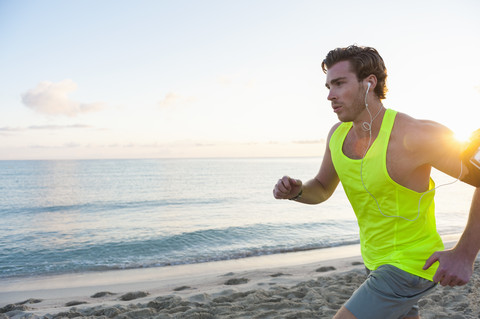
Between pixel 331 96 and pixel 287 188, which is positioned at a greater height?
pixel 331 96

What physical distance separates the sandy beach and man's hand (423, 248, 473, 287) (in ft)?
10.1

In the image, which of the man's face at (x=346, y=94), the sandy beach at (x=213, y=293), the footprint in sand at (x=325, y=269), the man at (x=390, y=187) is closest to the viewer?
the man at (x=390, y=187)

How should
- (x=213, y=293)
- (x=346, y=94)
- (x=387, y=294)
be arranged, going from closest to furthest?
(x=387, y=294)
(x=346, y=94)
(x=213, y=293)

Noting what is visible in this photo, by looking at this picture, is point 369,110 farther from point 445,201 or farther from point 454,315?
point 445,201

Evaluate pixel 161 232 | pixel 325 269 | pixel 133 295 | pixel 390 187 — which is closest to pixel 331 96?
pixel 390 187

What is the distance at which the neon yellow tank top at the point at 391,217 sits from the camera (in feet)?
7.06

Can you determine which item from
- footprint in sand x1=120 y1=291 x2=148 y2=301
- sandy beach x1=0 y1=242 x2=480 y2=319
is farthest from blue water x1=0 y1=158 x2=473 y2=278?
footprint in sand x1=120 y1=291 x2=148 y2=301

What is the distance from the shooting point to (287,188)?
2547 millimetres

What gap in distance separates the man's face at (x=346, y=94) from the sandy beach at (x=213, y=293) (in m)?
3.18

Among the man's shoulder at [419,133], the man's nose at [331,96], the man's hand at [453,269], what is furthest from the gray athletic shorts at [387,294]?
the man's nose at [331,96]

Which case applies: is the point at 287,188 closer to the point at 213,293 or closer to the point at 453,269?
the point at 453,269

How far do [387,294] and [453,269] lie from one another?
379mm

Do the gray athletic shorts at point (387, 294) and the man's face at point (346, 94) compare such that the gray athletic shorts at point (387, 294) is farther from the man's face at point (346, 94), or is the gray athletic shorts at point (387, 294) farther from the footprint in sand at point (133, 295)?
the footprint in sand at point (133, 295)

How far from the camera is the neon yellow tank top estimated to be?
215cm
